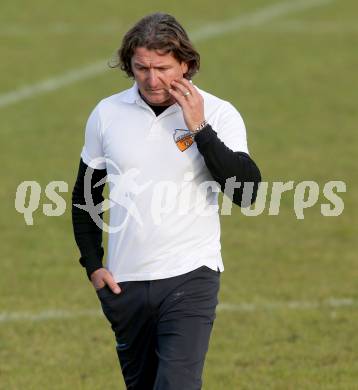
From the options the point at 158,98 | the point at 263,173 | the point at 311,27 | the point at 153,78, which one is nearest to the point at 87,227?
the point at 158,98

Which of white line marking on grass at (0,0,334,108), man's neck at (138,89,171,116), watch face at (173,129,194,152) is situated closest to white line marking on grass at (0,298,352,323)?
man's neck at (138,89,171,116)

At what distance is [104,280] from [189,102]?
99 centimetres

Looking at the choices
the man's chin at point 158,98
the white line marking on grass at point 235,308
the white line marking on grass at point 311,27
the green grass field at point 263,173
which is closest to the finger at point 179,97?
the man's chin at point 158,98

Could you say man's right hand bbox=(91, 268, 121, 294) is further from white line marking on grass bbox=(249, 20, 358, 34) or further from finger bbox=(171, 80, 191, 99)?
white line marking on grass bbox=(249, 20, 358, 34)

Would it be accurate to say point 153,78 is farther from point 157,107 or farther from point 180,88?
point 157,107

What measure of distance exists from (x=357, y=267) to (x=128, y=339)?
17.6 feet

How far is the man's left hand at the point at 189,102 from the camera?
5.93m

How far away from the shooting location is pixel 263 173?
14.8m

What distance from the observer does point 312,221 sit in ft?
42.9

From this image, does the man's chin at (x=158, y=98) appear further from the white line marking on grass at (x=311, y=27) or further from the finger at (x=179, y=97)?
the white line marking on grass at (x=311, y=27)

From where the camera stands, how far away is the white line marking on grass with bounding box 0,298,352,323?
10055 mm

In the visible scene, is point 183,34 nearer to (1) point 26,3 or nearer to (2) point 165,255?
(2) point 165,255

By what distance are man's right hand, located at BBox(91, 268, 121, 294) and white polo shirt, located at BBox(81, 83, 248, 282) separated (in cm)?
4

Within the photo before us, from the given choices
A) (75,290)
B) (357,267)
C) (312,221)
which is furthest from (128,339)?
(312,221)
